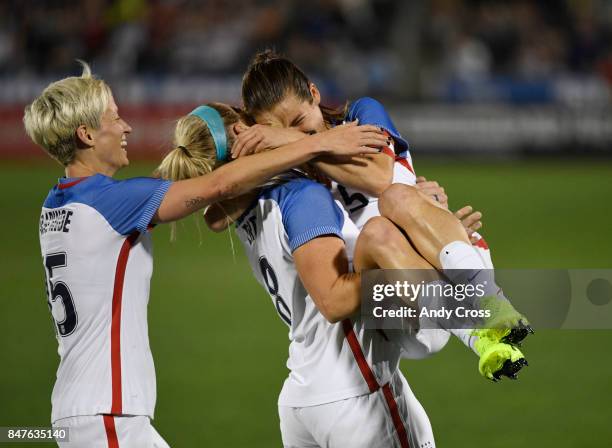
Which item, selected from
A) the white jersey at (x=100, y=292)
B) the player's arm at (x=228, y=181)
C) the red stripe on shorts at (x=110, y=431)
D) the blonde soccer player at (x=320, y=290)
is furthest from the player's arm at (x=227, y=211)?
the red stripe on shorts at (x=110, y=431)

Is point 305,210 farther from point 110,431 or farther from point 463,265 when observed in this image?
point 110,431

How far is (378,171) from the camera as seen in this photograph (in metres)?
3.90

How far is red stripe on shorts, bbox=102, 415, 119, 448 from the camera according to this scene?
138 inches

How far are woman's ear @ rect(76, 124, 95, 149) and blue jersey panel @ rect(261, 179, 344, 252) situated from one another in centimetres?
72

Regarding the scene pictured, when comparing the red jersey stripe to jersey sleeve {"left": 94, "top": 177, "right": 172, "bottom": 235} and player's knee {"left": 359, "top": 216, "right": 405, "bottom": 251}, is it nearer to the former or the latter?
jersey sleeve {"left": 94, "top": 177, "right": 172, "bottom": 235}

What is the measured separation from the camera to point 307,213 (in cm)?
352

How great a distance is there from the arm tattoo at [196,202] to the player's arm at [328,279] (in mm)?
418

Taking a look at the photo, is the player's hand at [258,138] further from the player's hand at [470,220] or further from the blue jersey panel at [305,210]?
the player's hand at [470,220]

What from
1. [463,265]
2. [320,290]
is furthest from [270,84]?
[463,265]

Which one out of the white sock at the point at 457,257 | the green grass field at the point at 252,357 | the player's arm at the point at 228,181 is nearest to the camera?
the white sock at the point at 457,257

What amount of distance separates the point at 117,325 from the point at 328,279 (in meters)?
0.86

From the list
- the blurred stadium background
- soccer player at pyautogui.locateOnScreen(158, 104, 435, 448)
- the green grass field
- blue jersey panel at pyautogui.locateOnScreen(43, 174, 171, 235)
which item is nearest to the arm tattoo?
blue jersey panel at pyautogui.locateOnScreen(43, 174, 171, 235)

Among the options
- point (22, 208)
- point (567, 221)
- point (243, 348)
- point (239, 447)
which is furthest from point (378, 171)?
point (22, 208)

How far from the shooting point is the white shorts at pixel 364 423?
361 cm
